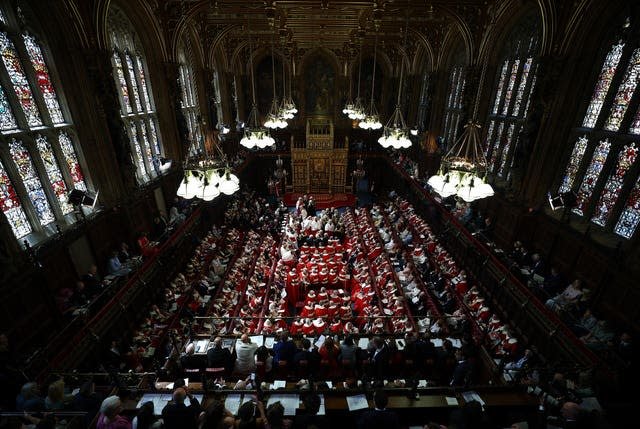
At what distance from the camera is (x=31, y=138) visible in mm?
7340

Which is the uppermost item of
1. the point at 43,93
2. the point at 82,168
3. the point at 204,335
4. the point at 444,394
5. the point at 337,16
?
the point at 337,16

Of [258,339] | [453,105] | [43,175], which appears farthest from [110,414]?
[453,105]

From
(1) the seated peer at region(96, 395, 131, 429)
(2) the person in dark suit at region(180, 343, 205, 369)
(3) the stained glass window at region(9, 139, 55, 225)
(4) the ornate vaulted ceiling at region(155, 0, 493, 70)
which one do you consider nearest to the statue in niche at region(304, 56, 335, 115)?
(4) the ornate vaulted ceiling at region(155, 0, 493, 70)

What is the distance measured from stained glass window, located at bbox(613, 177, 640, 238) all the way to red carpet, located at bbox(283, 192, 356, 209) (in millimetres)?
14034

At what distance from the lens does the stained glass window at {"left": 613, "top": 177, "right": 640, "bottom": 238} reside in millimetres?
7430

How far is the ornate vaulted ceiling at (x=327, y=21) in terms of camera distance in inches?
443

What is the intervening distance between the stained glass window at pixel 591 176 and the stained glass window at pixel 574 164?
0.34 metres

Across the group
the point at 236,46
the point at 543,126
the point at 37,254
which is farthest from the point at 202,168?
the point at 236,46

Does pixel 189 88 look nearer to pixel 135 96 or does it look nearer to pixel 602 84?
pixel 135 96

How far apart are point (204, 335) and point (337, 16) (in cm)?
1430

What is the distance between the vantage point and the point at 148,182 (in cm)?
1142

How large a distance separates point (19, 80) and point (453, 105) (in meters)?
17.4

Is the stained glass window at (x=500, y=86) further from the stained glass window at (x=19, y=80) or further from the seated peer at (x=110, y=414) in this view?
the stained glass window at (x=19, y=80)

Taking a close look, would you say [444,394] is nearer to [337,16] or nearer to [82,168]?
[82,168]
